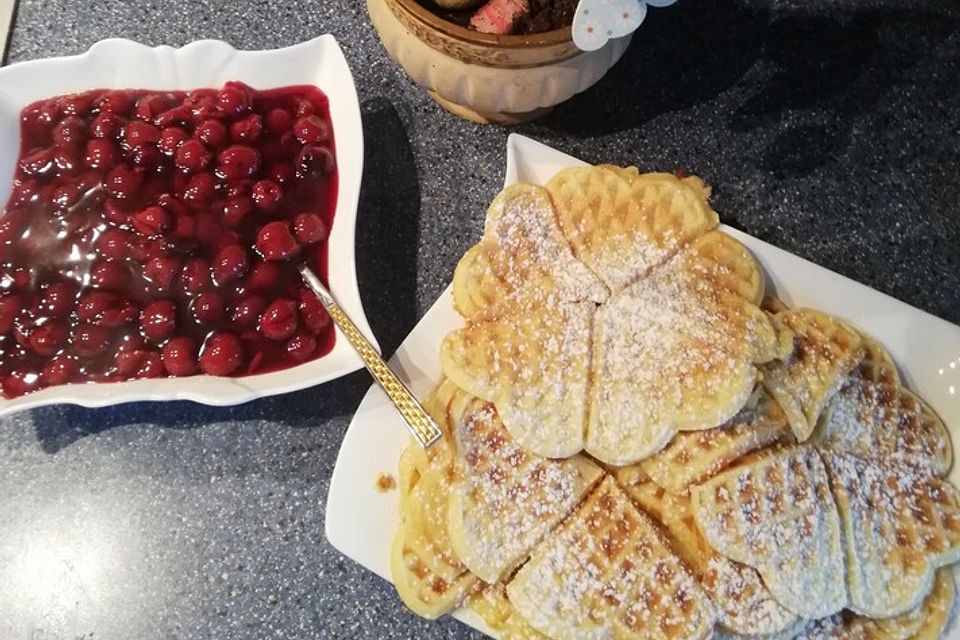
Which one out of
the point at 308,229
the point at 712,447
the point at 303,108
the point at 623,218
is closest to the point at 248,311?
the point at 308,229

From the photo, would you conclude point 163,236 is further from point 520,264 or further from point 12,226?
point 520,264

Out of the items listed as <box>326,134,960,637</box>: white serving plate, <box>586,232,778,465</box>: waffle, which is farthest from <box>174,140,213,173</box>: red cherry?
<box>586,232,778,465</box>: waffle

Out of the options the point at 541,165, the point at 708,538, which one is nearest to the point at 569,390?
the point at 708,538

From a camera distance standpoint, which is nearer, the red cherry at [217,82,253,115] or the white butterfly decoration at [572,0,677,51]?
the white butterfly decoration at [572,0,677,51]

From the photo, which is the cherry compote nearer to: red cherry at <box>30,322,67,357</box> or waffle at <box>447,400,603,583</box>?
red cherry at <box>30,322,67,357</box>

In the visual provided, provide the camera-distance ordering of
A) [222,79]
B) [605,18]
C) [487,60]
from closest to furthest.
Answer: [605,18] → [487,60] → [222,79]

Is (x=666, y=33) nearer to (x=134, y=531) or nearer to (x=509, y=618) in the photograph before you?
(x=509, y=618)

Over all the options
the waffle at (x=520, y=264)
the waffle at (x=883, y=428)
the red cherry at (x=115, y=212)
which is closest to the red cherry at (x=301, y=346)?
the waffle at (x=520, y=264)
